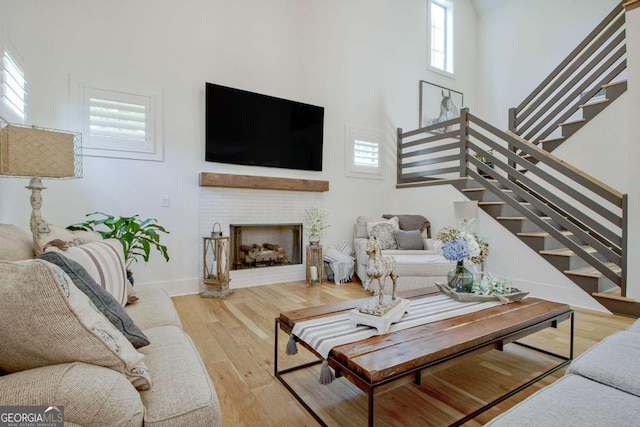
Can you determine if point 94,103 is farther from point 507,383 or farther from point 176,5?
point 507,383

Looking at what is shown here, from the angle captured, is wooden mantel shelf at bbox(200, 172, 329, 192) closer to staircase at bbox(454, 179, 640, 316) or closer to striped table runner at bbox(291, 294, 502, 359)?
staircase at bbox(454, 179, 640, 316)

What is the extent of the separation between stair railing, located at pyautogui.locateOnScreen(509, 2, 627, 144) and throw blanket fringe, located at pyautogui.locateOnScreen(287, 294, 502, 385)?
3.83 meters

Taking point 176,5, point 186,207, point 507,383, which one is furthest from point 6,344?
point 176,5

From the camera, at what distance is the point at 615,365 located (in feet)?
3.79

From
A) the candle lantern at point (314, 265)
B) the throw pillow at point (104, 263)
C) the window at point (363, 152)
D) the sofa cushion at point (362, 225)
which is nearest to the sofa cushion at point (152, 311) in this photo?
the throw pillow at point (104, 263)

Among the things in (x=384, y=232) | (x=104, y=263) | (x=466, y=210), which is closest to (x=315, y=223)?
(x=384, y=232)

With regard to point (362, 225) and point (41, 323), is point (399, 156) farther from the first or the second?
point (41, 323)

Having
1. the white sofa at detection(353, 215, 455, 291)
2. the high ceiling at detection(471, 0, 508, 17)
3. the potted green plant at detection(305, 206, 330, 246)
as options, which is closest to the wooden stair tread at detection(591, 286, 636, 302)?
the white sofa at detection(353, 215, 455, 291)

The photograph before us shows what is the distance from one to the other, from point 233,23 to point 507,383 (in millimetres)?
4494

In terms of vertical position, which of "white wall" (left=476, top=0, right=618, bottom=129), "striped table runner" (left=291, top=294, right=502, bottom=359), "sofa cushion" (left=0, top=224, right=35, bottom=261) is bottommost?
"striped table runner" (left=291, top=294, right=502, bottom=359)

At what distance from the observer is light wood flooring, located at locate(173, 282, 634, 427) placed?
1.53 metres

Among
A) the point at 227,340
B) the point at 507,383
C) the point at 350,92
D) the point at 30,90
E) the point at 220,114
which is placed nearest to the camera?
the point at 507,383

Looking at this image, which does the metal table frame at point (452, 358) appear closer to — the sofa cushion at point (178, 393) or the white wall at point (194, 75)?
the sofa cushion at point (178, 393)

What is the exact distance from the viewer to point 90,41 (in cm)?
321
